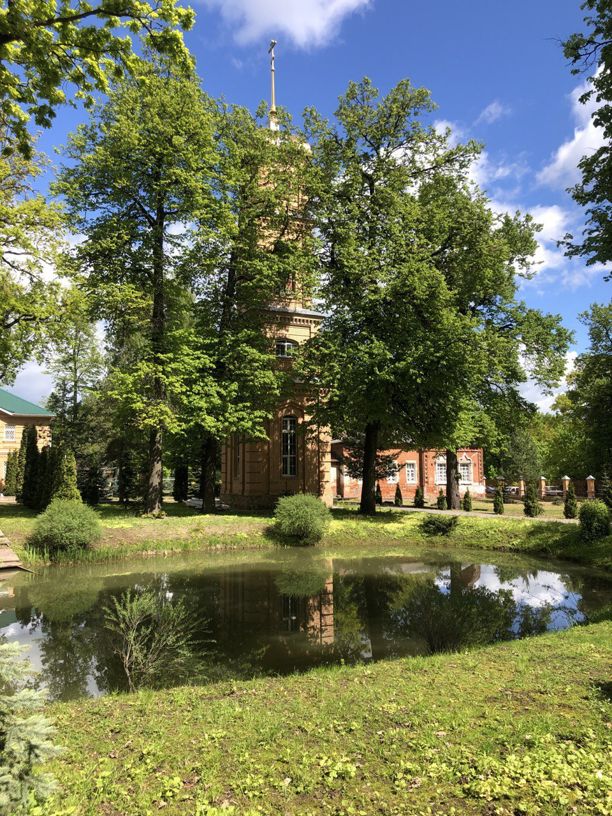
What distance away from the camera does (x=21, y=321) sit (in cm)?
1956

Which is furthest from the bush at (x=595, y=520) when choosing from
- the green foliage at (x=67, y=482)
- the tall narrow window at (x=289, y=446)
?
the green foliage at (x=67, y=482)

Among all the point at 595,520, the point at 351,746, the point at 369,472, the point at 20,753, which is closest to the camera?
the point at 20,753

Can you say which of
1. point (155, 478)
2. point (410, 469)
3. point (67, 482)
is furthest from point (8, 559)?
point (410, 469)

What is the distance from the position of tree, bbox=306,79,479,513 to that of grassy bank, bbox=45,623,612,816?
53.9ft

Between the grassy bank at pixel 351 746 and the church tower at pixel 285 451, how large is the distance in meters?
21.6

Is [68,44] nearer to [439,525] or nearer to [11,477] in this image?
[439,525]

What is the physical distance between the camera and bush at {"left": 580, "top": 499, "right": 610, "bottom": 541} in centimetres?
1794

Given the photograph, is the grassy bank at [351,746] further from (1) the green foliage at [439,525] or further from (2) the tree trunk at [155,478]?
(2) the tree trunk at [155,478]

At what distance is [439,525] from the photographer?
2206 centimetres

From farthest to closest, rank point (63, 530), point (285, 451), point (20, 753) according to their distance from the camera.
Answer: point (285, 451), point (63, 530), point (20, 753)

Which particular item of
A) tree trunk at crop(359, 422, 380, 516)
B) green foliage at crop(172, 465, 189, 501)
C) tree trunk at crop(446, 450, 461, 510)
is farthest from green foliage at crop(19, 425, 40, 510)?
tree trunk at crop(446, 450, 461, 510)

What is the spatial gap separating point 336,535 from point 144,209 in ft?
50.0

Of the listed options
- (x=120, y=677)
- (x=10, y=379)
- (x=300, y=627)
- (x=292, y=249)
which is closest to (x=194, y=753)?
(x=120, y=677)

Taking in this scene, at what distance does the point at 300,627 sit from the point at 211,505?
15.5 metres
